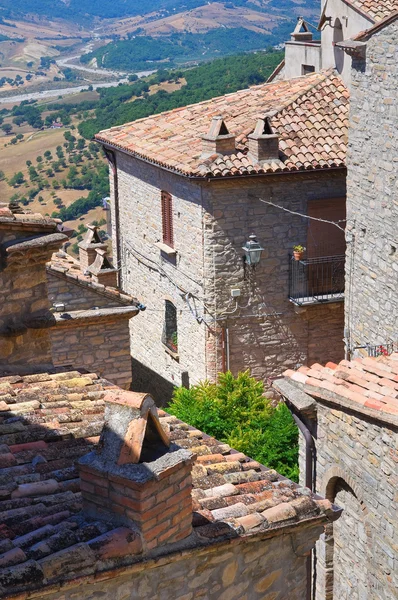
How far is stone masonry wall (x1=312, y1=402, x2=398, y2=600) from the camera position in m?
10.6

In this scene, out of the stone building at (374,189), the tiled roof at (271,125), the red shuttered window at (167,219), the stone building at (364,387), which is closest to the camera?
the stone building at (364,387)

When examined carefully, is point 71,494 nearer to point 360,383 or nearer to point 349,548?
point 360,383

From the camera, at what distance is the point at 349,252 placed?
15.8 meters

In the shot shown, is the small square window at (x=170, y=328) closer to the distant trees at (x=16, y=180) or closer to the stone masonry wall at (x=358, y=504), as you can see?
the stone masonry wall at (x=358, y=504)

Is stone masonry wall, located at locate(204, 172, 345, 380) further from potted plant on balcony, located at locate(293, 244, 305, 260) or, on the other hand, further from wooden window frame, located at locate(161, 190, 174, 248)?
wooden window frame, located at locate(161, 190, 174, 248)

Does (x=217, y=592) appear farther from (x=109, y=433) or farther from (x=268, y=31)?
(x=268, y=31)

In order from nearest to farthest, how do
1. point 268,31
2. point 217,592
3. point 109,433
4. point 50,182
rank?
1. point 109,433
2. point 217,592
3. point 50,182
4. point 268,31

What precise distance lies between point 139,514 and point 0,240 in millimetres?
4603

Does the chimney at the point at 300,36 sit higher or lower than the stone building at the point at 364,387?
higher

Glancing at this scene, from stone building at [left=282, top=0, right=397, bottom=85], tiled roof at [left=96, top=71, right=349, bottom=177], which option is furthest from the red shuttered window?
stone building at [left=282, top=0, right=397, bottom=85]

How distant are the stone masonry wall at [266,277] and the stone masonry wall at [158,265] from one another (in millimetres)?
414

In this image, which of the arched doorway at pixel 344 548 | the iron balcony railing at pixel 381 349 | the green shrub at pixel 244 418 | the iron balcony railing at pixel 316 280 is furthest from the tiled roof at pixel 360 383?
the iron balcony railing at pixel 316 280

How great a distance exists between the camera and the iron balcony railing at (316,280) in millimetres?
18547

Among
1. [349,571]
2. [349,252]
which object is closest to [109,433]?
[349,571]
